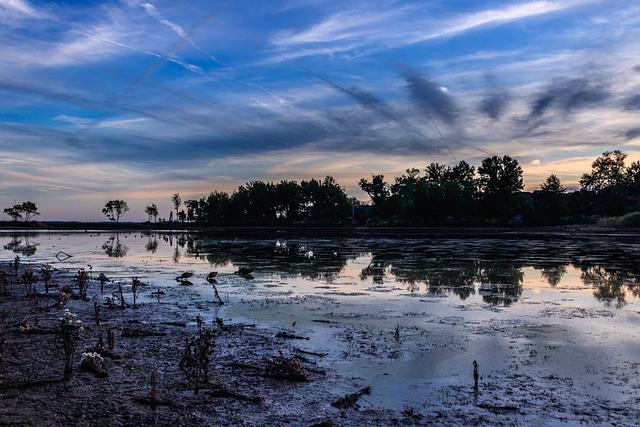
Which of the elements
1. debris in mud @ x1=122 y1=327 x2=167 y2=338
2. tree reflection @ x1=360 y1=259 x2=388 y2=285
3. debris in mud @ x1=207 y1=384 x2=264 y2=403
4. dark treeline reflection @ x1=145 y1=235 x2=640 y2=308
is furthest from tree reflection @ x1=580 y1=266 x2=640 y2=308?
debris in mud @ x1=122 y1=327 x2=167 y2=338

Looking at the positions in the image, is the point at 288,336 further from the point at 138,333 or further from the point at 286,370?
the point at 138,333

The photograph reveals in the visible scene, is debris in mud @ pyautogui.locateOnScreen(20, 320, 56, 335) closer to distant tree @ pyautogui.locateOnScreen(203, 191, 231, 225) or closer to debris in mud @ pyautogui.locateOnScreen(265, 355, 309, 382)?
debris in mud @ pyautogui.locateOnScreen(265, 355, 309, 382)

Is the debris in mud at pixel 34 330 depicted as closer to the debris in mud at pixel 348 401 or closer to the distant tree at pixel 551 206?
the debris in mud at pixel 348 401

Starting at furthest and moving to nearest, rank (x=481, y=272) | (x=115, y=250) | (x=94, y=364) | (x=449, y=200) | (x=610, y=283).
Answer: (x=449, y=200) → (x=115, y=250) → (x=481, y=272) → (x=610, y=283) → (x=94, y=364)

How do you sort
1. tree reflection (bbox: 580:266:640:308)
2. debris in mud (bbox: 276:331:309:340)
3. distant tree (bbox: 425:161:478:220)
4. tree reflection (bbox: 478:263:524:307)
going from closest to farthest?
1. debris in mud (bbox: 276:331:309:340)
2. tree reflection (bbox: 580:266:640:308)
3. tree reflection (bbox: 478:263:524:307)
4. distant tree (bbox: 425:161:478:220)

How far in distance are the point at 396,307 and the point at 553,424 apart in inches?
388

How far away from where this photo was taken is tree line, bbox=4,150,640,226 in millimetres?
111000

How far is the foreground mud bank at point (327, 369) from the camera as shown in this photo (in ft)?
25.3

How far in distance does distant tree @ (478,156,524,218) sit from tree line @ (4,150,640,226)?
0.78 ft

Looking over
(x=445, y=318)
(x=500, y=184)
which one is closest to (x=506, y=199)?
(x=500, y=184)

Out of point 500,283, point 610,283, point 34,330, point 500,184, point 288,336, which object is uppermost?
point 500,184

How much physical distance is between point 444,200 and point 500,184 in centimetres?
1534

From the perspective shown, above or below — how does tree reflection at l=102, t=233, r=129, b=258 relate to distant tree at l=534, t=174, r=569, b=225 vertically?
below

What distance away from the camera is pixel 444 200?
12244 cm
